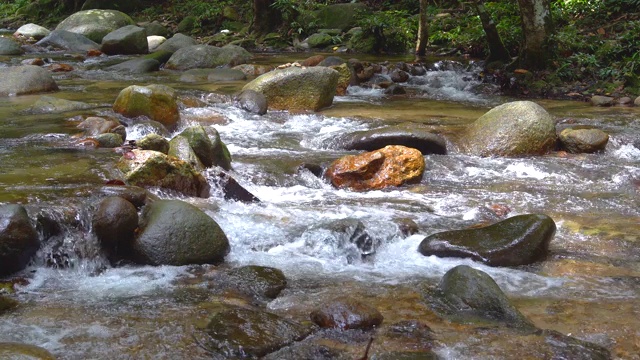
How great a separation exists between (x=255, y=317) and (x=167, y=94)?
17.1 ft

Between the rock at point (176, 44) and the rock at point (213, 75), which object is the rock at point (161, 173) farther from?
the rock at point (176, 44)

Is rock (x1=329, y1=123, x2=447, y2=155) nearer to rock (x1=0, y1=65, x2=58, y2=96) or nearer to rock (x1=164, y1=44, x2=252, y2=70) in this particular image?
rock (x1=0, y1=65, x2=58, y2=96)

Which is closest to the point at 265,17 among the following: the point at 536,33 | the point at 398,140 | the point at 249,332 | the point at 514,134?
the point at 536,33

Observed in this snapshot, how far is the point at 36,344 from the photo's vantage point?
11.7 ft

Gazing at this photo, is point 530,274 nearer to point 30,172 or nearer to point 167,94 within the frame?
point 30,172

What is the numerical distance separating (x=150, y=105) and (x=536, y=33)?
677 centimetres

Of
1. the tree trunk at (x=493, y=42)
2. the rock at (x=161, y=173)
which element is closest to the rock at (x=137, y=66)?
the tree trunk at (x=493, y=42)

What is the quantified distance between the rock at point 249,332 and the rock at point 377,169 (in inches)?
118

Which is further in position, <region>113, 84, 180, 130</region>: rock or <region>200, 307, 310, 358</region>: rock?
<region>113, 84, 180, 130</region>: rock

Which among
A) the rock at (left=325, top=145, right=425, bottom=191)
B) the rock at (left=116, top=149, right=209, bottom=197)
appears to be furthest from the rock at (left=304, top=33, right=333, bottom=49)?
the rock at (left=116, top=149, right=209, bottom=197)

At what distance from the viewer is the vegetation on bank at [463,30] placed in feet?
38.0

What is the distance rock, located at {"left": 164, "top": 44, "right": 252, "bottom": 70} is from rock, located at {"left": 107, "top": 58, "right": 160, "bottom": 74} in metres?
0.45

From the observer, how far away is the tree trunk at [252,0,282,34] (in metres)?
18.2

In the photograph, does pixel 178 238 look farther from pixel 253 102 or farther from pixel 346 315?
pixel 253 102
